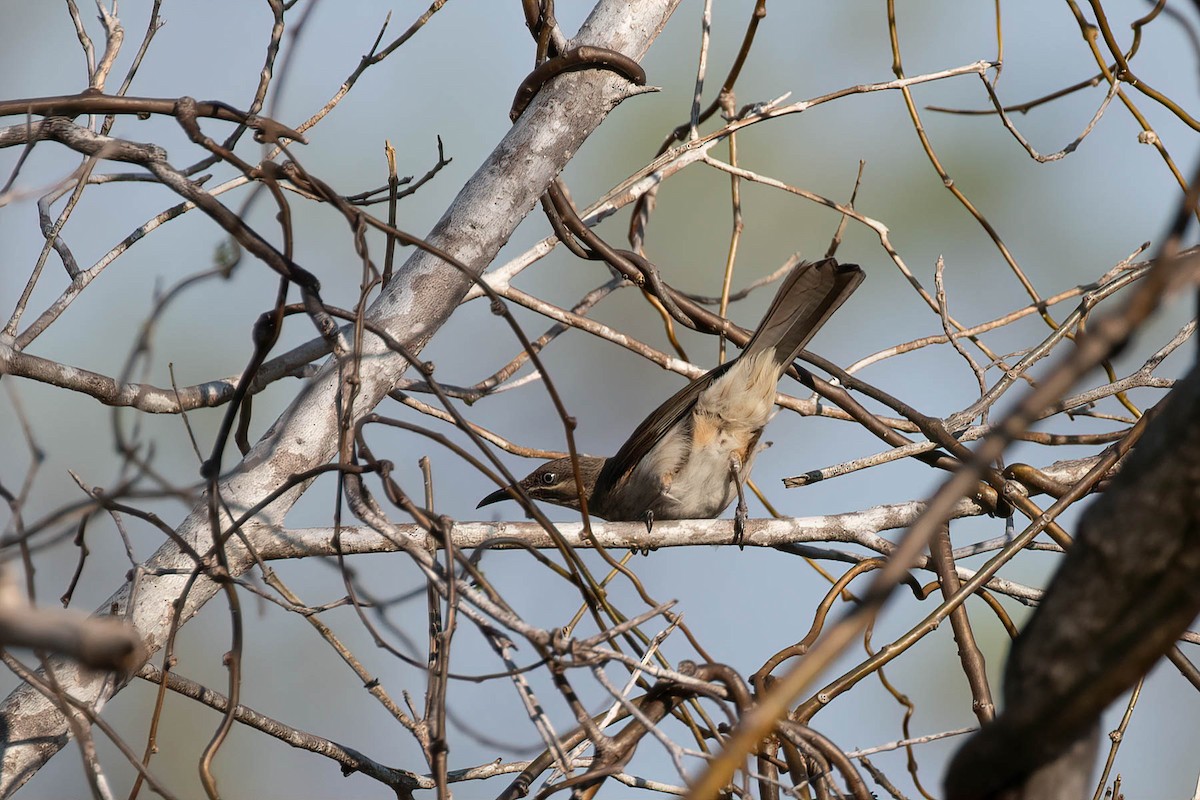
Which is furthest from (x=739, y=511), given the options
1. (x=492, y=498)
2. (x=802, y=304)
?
(x=492, y=498)

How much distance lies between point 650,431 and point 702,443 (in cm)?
29

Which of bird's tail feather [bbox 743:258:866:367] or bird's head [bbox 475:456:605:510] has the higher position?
bird's head [bbox 475:456:605:510]

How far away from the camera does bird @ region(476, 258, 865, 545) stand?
469 cm

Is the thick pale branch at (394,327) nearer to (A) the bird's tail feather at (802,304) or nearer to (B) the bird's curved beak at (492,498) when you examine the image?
(A) the bird's tail feather at (802,304)

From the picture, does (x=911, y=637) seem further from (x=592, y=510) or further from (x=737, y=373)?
(x=592, y=510)

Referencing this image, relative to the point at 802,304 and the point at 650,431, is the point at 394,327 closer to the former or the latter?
the point at 802,304

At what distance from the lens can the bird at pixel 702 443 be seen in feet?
15.4

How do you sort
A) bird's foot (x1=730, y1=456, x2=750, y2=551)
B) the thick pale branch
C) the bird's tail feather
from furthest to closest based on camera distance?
the bird's tail feather → bird's foot (x1=730, y1=456, x2=750, y2=551) → the thick pale branch

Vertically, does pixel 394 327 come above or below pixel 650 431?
below

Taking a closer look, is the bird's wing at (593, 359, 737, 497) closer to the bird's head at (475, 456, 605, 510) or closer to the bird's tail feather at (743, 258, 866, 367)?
the bird's head at (475, 456, 605, 510)

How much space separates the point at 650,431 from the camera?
5.57 meters

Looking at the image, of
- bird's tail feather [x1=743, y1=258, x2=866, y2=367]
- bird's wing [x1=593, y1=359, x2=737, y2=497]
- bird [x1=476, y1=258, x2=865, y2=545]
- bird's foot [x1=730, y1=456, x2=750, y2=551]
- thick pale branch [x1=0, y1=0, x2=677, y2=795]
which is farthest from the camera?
bird's wing [x1=593, y1=359, x2=737, y2=497]

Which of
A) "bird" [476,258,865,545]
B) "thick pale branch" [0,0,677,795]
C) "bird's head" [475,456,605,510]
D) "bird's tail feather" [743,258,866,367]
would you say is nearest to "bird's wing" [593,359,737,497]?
"bird" [476,258,865,545]

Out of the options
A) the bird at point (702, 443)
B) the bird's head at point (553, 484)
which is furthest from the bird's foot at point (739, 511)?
the bird's head at point (553, 484)
